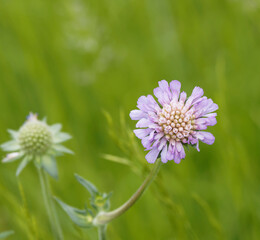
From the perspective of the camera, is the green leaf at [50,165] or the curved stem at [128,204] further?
the green leaf at [50,165]

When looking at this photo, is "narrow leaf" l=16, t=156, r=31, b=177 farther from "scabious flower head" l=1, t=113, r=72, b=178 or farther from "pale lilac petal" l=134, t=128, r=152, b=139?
"pale lilac petal" l=134, t=128, r=152, b=139

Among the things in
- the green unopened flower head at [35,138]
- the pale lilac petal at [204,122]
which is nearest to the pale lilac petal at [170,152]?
the pale lilac petal at [204,122]

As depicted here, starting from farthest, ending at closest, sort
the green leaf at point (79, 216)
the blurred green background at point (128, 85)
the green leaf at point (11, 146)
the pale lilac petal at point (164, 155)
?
the blurred green background at point (128, 85) → the green leaf at point (11, 146) → the green leaf at point (79, 216) → the pale lilac petal at point (164, 155)

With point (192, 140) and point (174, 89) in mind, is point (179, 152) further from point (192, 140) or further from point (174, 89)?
point (174, 89)

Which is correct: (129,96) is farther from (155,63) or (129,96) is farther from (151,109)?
(151,109)

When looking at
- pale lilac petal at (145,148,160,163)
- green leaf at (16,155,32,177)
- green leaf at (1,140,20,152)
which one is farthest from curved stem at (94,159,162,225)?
green leaf at (1,140,20,152)

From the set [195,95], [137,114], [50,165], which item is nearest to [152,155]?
[137,114]

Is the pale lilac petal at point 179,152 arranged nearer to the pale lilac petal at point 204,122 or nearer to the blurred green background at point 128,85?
the pale lilac petal at point 204,122
